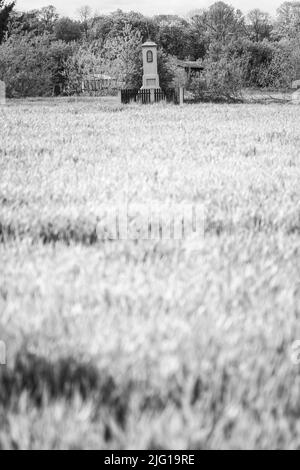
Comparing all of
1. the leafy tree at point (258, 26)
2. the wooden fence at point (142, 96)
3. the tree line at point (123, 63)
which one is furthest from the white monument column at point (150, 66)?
the leafy tree at point (258, 26)

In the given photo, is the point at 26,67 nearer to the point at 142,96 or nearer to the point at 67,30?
the point at 142,96

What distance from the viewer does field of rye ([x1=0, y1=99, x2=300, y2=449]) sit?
1574mm

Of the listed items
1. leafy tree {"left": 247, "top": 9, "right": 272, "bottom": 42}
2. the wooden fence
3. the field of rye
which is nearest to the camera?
the field of rye

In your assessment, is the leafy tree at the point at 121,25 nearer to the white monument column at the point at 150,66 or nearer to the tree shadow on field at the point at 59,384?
the white monument column at the point at 150,66

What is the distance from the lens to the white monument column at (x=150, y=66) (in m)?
35.7

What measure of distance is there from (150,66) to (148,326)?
117ft

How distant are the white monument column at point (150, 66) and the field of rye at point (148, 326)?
104ft

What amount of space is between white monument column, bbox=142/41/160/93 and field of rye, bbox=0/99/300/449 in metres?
31.8

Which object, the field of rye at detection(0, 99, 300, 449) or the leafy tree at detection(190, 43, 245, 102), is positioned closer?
the field of rye at detection(0, 99, 300, 449)

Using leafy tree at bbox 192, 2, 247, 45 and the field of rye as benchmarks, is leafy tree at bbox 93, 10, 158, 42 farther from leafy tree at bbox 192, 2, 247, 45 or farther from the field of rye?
the field of rye

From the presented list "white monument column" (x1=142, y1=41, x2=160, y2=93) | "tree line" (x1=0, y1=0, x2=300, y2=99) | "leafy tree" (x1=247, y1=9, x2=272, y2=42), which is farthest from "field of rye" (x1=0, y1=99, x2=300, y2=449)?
"leafy tree" (x1=247, y1=9, x2=272, y2=42)

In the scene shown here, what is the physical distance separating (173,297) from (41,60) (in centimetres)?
4238

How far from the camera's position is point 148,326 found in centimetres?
219

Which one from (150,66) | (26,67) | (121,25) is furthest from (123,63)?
(121,25)
